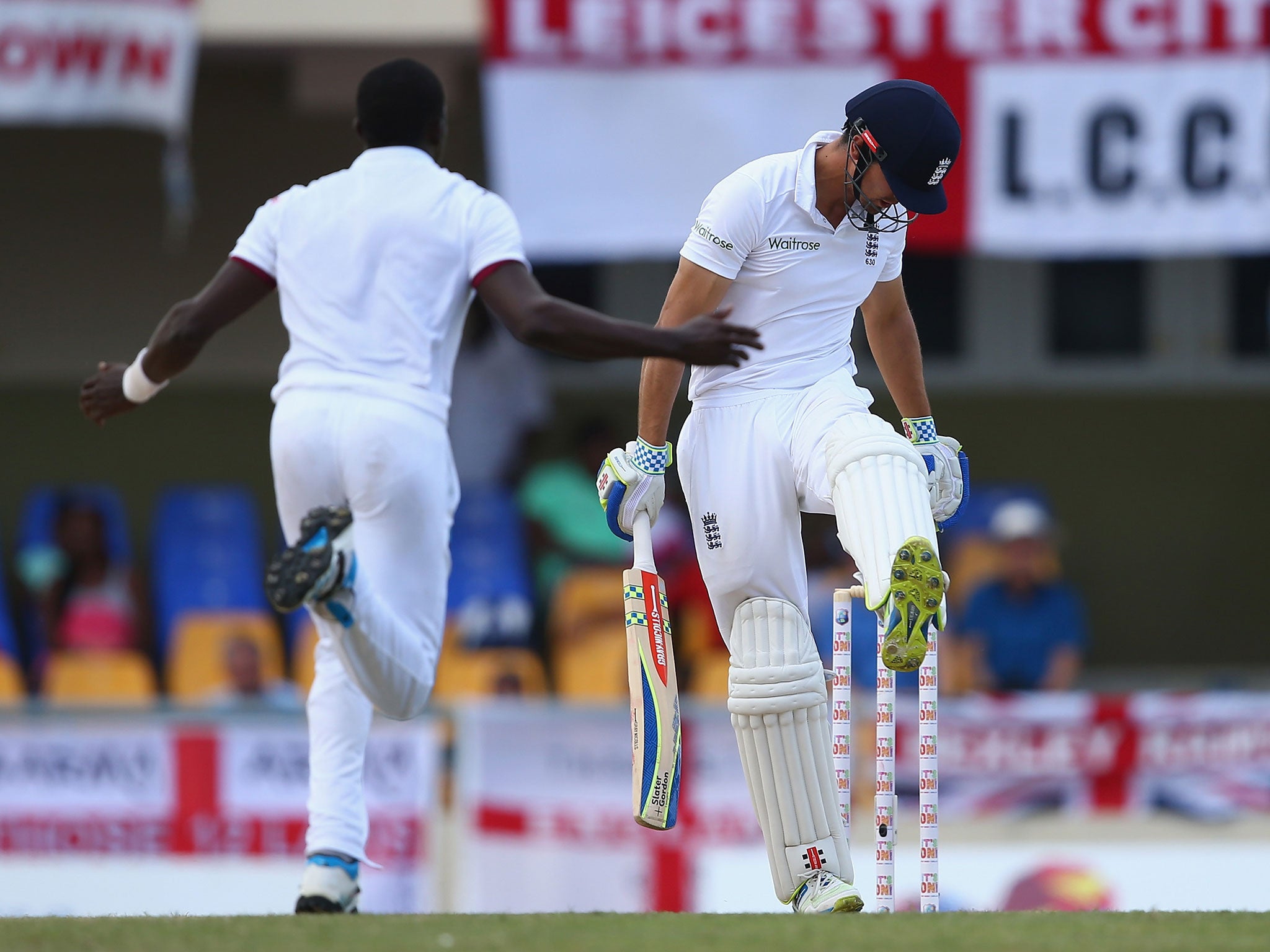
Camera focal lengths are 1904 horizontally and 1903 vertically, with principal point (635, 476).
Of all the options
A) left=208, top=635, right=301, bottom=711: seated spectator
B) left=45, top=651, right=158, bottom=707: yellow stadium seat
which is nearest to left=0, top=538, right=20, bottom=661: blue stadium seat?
left=45, top=651, right=158, bottom=707: yellow stadium seat

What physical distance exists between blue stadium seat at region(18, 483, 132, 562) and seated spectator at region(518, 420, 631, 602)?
204 cm

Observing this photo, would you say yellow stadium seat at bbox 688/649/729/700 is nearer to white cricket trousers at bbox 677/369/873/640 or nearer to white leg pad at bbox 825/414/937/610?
white cricket trousers at bbox 677/369/873/640

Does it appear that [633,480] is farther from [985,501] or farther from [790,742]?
[985,501]

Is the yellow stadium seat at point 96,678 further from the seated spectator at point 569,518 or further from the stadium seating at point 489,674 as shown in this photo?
the seated spectator at point 569,518

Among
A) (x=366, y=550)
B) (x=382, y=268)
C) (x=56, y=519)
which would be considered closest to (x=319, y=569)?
(x=366, y=550)

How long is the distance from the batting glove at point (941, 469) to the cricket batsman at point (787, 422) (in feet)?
0.85

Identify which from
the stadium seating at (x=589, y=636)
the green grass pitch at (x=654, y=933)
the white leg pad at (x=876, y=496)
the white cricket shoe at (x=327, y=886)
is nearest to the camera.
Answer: the green grass pitch at (x=654, y=933)

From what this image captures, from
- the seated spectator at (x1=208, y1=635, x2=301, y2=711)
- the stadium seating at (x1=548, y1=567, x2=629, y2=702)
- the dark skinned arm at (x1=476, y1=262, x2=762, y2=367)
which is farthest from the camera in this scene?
the stadium seating at (x1=548, y1=567, x2=629, y2=702)

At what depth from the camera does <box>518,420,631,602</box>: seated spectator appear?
944 cm

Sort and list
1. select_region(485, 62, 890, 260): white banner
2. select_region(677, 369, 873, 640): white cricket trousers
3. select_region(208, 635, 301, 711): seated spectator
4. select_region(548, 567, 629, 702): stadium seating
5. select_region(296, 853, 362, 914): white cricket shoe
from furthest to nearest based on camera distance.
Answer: select_region(548, 567, 629, 702): stadium seating → select_region(485, 62, 890, 260): white banner → select_region(208, 635, 301, 711): seated spectator → select_region(677, 369, 873, 640): white cricket trousers → select_region(296, 853, 362, 914): white cricket shoe

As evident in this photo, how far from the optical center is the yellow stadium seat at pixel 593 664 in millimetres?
8797

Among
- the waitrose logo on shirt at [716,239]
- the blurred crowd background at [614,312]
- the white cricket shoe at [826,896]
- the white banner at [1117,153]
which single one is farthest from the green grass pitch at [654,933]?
the white banner at [1117,153]

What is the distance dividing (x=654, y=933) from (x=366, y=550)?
3.36 ft

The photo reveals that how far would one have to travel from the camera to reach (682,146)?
8688 millimetres
